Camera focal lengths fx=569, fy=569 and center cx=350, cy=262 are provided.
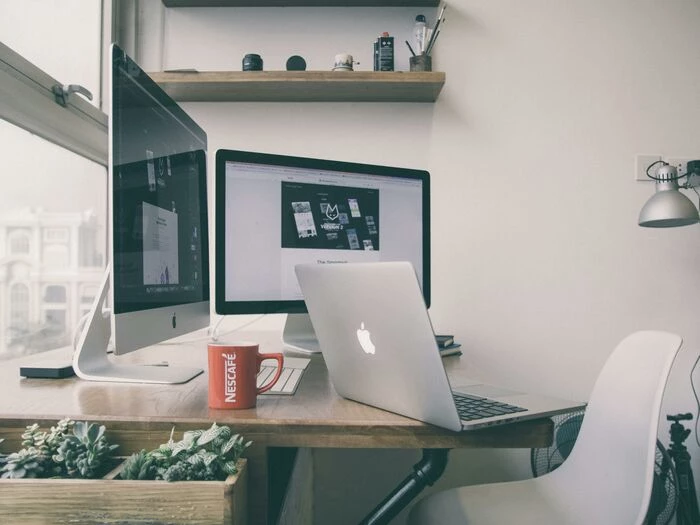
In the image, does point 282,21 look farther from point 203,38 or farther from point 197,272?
point 197,272

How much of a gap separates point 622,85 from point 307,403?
1.91 m

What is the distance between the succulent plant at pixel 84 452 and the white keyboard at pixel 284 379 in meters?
0.25

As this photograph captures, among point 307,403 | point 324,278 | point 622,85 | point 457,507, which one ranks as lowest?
point 457,507

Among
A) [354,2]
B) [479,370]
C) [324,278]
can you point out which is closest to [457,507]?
[324,278]

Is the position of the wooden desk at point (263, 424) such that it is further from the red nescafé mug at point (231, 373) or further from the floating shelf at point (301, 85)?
the floating shelf at point (301, 85)

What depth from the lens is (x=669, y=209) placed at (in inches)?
71.8

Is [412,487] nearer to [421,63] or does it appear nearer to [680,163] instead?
[421,63]

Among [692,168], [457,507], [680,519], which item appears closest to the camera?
[457,507]

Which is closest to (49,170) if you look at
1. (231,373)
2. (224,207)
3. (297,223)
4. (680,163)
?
(224,207)

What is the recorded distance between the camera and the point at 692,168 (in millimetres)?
2074

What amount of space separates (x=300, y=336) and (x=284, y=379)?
0.49 m

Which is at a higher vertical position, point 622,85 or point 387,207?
point 622,85

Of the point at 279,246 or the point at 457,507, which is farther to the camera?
the point at 279,246

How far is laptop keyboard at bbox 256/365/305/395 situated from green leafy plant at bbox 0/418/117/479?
9.9 inches
